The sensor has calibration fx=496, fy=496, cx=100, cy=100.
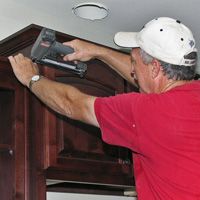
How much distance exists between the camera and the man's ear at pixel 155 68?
1.52 metres

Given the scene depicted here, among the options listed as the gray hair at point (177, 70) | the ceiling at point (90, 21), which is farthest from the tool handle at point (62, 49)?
the ceiling at point (90, 21)

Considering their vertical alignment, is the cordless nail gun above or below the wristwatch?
above

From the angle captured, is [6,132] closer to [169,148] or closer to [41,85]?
[41,85]

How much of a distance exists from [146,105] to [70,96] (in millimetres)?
279

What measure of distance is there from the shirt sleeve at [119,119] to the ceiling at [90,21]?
0.92 meters

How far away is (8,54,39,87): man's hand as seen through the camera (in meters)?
1.66

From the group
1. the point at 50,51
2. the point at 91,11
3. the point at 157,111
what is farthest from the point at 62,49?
the point at 91,11

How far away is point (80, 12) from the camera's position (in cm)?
236

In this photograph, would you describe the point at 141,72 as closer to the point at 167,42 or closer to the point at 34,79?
the point at 167,42

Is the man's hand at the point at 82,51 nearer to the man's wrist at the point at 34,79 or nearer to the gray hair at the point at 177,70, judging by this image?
the man's wrist at the point at 34,79

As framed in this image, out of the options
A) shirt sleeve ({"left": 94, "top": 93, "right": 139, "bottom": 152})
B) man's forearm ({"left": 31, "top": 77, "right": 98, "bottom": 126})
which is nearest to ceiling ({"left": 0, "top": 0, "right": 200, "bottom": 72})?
man's forearm ({"left": 31, "top": 77, "right": 98, "bottom": 126})

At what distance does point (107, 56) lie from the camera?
1.89 meters

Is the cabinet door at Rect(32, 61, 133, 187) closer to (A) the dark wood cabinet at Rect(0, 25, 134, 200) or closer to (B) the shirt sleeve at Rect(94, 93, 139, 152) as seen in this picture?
(A) the dark wood cabinet at Rect(0, 25, 134, 200)

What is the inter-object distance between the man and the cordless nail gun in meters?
0.08
